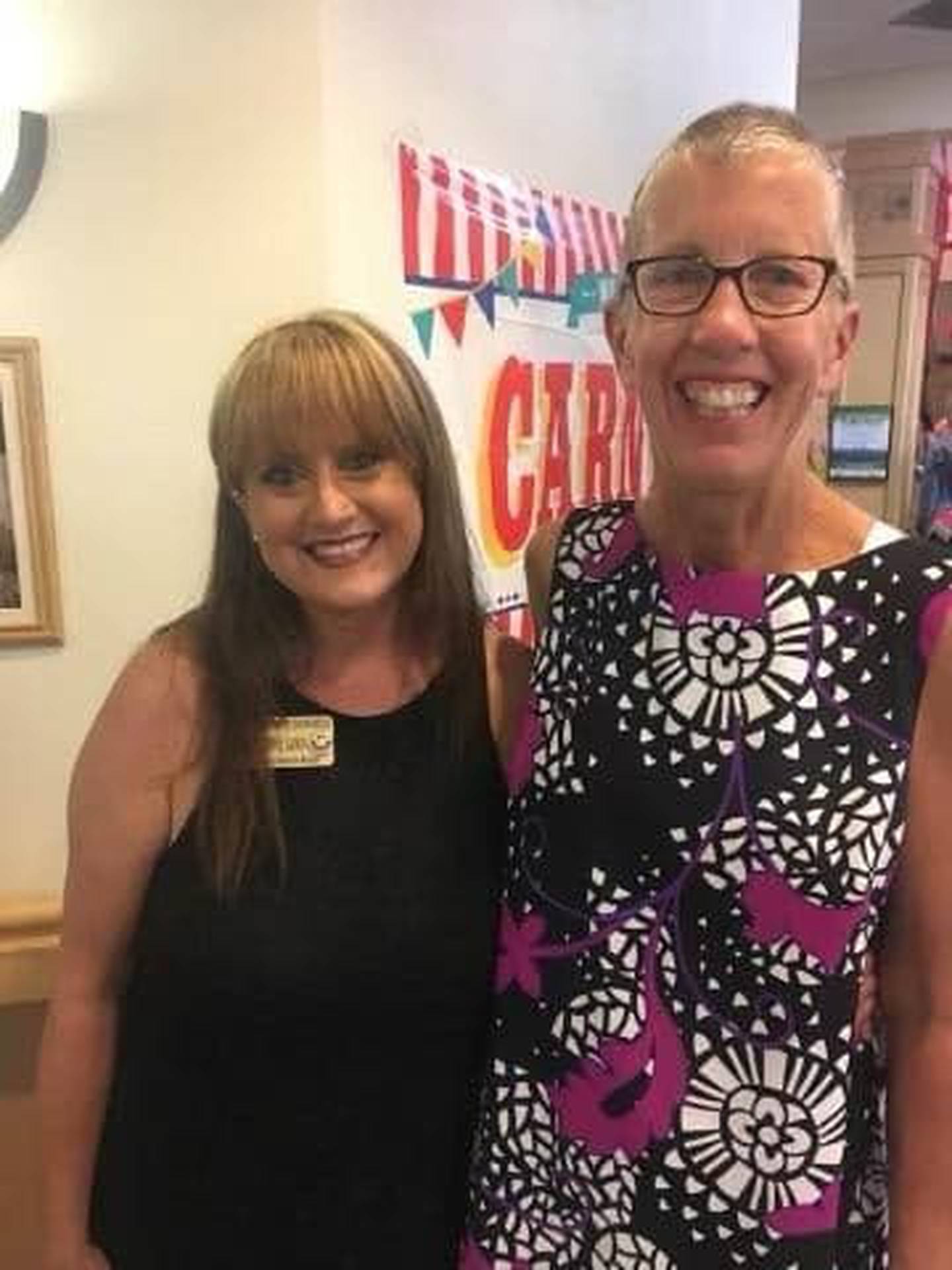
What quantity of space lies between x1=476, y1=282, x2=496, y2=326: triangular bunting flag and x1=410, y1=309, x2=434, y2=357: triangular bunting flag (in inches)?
6.4

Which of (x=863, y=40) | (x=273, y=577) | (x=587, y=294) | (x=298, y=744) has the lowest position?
(x=298, y=744)

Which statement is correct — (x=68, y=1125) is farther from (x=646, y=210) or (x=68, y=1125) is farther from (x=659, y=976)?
(x=646, y=210)

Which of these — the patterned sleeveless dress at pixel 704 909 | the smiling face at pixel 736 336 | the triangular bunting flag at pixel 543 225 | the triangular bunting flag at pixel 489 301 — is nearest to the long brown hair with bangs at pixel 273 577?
the patterned sleeveless dress at pixel 704 909

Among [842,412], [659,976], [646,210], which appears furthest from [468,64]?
[842,412]

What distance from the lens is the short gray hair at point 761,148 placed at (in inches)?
33.9

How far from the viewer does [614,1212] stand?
1022mm

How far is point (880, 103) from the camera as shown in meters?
5.01

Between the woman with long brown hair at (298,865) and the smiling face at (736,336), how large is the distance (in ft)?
0.90

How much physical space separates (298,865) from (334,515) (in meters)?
0.32

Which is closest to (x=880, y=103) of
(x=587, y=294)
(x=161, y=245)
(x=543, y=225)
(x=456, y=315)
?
(x=587, y=294)

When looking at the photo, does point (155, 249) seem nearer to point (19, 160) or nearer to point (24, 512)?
point (19, 160)

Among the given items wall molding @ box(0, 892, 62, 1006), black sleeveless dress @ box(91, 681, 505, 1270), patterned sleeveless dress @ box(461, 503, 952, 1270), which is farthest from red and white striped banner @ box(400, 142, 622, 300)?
wall molding @ box(0, 892, 62, 1006)

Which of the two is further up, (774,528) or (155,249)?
(155,249)

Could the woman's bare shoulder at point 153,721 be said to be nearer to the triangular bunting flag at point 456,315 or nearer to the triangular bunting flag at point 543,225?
the triangular bunting flag at point 456,315
